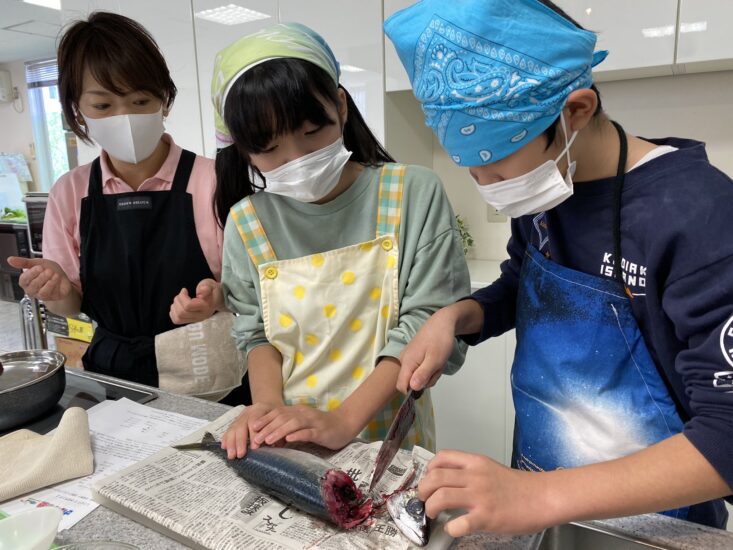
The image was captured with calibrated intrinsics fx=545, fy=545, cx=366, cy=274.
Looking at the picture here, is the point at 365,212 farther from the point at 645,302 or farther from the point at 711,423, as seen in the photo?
the point at 711,423

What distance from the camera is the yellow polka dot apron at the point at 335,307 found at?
3.33ft

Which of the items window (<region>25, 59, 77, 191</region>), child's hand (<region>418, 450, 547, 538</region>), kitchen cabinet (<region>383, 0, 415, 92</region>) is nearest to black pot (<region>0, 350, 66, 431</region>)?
child's hand (<region>418, 450, 547, 538</region>)

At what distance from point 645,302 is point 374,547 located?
0.44m

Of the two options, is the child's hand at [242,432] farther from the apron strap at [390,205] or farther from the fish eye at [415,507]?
the apron strap at [390,205]

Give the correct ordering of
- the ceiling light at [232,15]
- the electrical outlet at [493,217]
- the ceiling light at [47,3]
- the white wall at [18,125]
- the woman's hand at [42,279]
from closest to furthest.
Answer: the woman's hand at [42,279], the ceiling light at [232,15], the electrical outlet at [493,217], the ceiling light at [47,3], the white wall at [18,125]

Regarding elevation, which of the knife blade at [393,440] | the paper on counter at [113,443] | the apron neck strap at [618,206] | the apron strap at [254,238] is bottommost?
the paper on counter at [113,443]

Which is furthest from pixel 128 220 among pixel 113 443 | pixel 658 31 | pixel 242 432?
pixel 658 31

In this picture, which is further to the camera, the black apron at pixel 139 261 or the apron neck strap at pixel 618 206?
the black apron at pixel 139 261

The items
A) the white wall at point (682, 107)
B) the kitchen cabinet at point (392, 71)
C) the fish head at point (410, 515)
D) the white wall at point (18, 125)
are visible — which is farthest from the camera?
the white wall at point (18, 125)

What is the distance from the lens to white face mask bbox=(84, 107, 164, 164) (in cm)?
120

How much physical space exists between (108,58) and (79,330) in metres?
1.99

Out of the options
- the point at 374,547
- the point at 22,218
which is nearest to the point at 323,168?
the point at 374,547

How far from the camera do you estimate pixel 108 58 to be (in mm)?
1144

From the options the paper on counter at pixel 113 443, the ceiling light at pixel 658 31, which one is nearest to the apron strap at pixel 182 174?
the paper on counter at pixel 113 443
